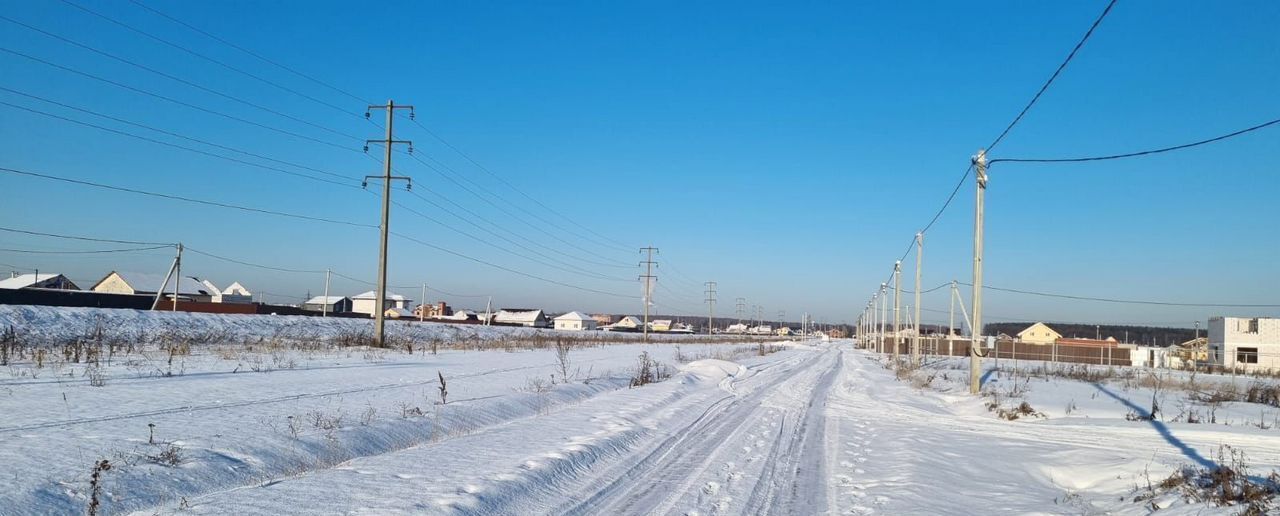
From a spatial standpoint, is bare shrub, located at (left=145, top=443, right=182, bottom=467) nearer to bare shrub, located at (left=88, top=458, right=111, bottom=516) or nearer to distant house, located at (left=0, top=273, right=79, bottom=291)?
bare shrub, located at (left=88, top=458, right=111, bottom=516)

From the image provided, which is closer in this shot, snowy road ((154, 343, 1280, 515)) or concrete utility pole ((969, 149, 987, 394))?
snowy road ((154, 343, 1280, 515))

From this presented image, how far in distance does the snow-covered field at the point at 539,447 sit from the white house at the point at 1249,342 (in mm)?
57434

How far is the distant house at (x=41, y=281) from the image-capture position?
235 ft

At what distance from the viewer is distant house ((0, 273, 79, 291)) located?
71.5 m

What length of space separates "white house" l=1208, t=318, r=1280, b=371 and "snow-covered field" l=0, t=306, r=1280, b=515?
57434 millimetres

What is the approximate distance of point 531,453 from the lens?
335 inches

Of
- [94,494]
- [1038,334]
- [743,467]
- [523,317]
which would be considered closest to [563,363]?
[743,467]

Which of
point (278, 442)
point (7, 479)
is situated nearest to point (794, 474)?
point (278, 442)

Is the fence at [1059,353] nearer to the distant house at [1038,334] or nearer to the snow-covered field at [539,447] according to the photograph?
the distant house at [1038,334]

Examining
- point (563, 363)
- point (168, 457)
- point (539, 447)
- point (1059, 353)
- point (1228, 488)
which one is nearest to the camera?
point (168, 457)

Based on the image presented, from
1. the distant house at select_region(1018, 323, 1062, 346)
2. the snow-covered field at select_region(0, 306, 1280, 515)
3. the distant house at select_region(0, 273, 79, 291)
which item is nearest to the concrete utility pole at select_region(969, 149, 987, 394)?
the snow-covered field at select_region(0, 306, 1280, 515)

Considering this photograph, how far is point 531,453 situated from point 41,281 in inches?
3276

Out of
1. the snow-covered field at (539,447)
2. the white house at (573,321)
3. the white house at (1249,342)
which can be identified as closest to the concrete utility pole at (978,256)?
the snow-covered field at (539,447)

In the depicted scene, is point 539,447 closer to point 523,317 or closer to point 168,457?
point 168,457
